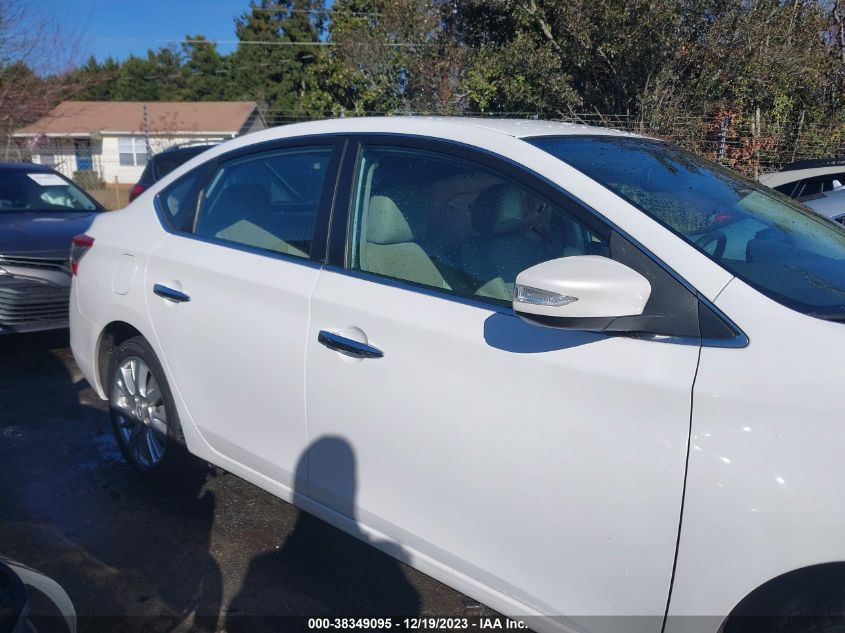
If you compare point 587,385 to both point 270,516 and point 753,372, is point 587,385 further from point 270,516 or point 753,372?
point 270,516

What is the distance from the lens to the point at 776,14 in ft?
35.7

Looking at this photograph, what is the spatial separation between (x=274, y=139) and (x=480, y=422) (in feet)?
5.72

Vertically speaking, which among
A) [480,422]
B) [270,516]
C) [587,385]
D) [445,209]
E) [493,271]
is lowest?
[270,516]

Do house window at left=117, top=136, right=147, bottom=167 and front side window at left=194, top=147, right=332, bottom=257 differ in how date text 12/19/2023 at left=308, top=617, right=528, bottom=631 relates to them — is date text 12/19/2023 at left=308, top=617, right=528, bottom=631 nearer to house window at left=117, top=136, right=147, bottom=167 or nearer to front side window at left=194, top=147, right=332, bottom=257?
front side window at left=194, top=147, right=332, bottom=257

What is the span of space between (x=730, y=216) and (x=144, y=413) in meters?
2.80

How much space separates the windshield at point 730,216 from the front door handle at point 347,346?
2.84 feet

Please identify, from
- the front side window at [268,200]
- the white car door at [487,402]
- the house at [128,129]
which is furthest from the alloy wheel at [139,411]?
the house at [128,129]

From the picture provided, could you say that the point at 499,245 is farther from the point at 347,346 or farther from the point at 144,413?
the point at 144,413

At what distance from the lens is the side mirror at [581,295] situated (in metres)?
1.98

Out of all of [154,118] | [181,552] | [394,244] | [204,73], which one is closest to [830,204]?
[394,244]

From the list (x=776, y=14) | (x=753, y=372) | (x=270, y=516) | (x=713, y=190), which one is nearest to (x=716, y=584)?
(x=753, y=372)

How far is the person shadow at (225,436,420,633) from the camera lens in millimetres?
2805

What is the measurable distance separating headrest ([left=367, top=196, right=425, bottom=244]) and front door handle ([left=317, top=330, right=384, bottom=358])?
0.40 meters

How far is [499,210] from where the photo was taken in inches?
104
